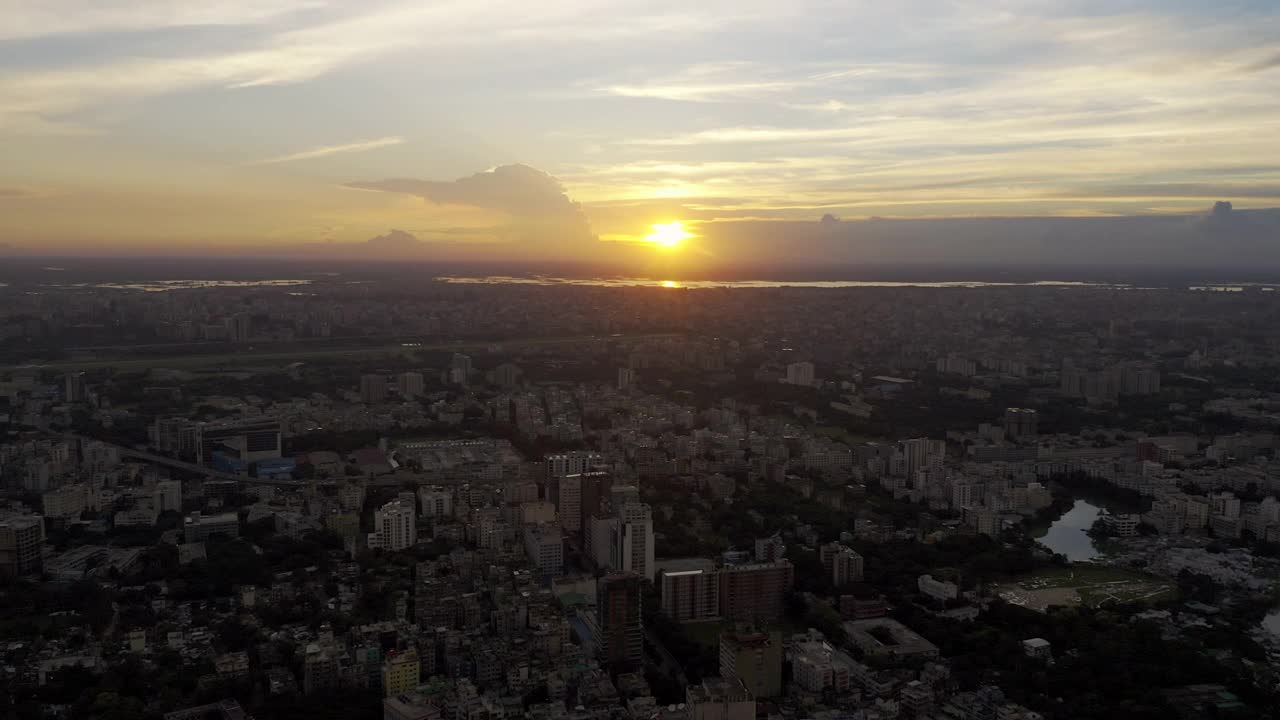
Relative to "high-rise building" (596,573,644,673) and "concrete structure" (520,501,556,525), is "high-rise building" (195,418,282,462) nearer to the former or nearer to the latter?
"concrete structure" (520,501,556,525)

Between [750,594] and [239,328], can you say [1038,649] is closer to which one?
[750,594]

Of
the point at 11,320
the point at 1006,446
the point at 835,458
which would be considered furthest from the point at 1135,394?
the point at 11,320

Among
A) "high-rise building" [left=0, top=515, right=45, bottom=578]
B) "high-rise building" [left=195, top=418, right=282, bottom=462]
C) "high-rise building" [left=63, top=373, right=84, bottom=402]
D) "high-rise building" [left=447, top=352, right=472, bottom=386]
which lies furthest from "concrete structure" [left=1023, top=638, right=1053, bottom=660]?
"high-rise building" [left=63, top=373, right=84, bottom=402]

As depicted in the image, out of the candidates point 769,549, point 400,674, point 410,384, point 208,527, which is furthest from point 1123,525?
point 410,384

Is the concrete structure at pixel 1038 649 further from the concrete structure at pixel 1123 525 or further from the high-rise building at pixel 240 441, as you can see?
the high-rise building at pixel 240 441

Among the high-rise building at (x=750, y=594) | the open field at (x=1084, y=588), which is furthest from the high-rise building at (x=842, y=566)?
the open field at (x=1084, y=588)
